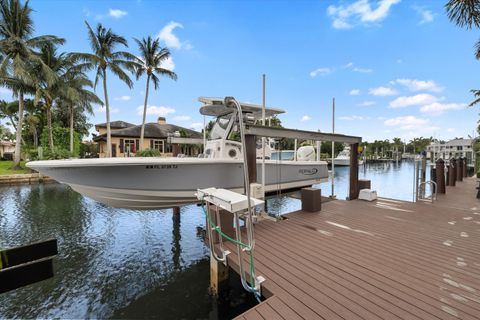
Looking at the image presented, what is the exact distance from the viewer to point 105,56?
785 inches

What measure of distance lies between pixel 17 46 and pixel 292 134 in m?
24.9

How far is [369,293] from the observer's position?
232cm

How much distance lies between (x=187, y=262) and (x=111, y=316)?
1869 mm

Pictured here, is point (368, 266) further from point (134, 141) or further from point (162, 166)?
point (134, 141)

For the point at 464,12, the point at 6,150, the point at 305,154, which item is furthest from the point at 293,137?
the point at 6,150

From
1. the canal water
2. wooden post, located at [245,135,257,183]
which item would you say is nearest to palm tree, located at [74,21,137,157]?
the canal water

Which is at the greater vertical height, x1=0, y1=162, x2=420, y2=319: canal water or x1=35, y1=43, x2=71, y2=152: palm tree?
x1=35, y1=43, x2=71, y2=152: palm tree

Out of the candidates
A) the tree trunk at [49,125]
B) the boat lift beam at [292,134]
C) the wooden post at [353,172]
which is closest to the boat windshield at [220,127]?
the boat lift beam at [292,134]

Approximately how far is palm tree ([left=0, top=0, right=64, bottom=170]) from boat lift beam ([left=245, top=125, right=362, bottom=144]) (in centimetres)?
2176

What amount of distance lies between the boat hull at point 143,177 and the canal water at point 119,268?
1.41 meters

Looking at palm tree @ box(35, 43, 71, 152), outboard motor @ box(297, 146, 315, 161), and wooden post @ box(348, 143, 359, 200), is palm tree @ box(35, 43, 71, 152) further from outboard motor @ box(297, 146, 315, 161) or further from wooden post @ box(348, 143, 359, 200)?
wooden post @ box(348, 143, 359, 200)

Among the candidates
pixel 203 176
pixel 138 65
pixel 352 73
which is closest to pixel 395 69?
pixel 352 73

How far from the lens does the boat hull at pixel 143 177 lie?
459 centimetres

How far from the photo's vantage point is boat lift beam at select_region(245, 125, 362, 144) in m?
4.74
